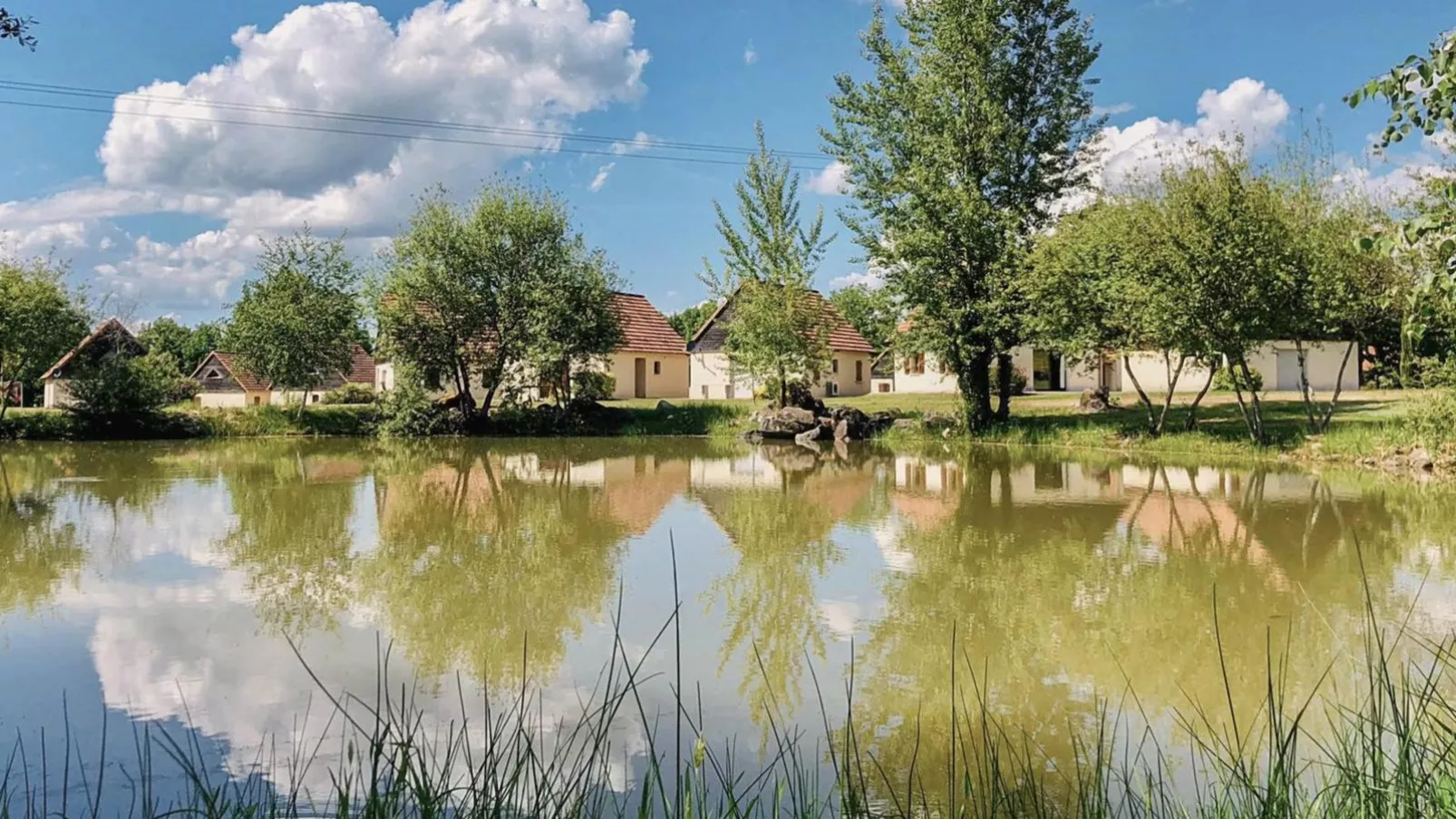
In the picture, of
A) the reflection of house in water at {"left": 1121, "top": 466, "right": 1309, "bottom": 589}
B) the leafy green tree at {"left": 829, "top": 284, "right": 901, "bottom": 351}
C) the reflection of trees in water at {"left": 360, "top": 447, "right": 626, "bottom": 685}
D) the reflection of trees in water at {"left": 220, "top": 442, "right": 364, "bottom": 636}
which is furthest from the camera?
the leafy green tree at {"left": 829, "top": 284, "right": 901, "bottom": 351}

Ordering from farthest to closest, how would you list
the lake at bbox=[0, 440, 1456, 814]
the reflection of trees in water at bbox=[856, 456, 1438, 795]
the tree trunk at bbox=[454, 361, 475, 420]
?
the tree trunk at bbox=[454, 361, 475, 420]
the reflection of trees in water at bbox=[856, 456, 1438, 795]
the lake at bbox=[0, 440, 1456, 814]

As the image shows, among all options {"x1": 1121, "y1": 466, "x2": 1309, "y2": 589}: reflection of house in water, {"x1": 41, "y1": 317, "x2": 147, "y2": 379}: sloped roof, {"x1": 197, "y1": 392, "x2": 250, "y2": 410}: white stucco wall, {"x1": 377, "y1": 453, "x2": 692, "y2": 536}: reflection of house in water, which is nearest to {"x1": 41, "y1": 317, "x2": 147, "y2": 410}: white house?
{"x1": 41, "y1": 317, "x2": 147, "y2": 379}: sloped roof

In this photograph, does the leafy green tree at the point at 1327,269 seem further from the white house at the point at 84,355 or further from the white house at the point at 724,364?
the white house at the point at 84,355

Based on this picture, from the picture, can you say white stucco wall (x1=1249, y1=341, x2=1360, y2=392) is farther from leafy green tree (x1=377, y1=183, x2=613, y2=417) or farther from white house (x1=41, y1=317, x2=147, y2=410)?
white house (x1=41, y1=317, x2=147, y2=410)

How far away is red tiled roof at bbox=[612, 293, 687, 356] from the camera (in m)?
38.0

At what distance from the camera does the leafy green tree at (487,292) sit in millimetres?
27141

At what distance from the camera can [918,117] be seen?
2188 centimetres

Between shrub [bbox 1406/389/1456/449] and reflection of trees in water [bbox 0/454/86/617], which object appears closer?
reflection of trees in water [bbox 0/454/86/617]

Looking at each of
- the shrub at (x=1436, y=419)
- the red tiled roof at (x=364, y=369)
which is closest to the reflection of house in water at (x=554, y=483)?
the shrub at (x=1436, y=419)

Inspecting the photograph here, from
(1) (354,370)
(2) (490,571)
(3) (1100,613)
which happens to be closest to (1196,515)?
(3) (1100,613)

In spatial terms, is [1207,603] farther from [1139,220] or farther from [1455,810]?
[1139,220]

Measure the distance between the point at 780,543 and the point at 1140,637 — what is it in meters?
4.28

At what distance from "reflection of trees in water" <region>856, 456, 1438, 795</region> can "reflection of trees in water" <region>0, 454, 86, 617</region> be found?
6065 millimetres

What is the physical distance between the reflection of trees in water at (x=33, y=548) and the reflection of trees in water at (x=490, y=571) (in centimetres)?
229
